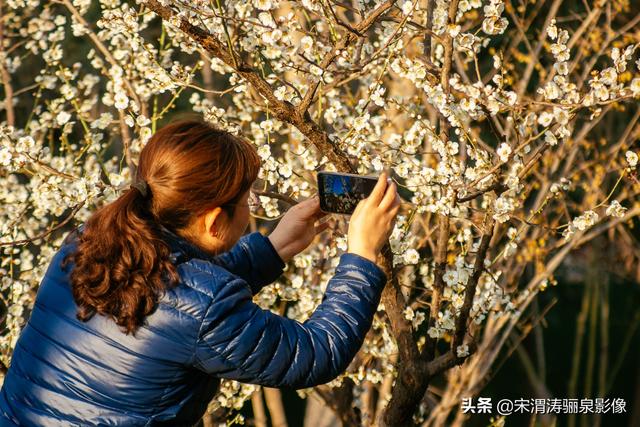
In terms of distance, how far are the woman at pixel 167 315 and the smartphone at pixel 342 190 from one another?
0.67ft

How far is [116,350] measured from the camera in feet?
5.75

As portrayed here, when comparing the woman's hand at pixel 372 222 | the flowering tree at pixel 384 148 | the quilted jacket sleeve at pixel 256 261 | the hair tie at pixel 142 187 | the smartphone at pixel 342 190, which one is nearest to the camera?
the hair tie at pixel 142 187

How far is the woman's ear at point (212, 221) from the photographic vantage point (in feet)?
6.16

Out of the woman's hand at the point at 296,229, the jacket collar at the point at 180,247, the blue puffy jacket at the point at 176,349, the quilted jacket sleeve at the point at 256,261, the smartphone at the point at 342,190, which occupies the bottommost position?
the blue puffy jacket at the point at 176,349

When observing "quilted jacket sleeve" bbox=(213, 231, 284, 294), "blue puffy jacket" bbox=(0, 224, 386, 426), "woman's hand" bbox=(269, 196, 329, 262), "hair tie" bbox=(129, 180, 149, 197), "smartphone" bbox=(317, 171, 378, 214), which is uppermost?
"smartphone" bbox=(317, 171, 378, 214)

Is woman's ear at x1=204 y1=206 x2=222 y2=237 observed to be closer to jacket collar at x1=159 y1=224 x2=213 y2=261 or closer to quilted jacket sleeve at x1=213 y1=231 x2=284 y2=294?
jacket collar at x1=159 y1=224 x2=213 y2=261

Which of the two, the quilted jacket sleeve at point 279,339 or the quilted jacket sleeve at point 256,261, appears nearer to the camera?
the quilted jacket sleeve at point 279,339

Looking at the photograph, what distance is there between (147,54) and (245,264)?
96cm

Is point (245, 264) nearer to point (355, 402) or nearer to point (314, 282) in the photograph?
point (314, 282)

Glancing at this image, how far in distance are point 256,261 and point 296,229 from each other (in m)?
0.15

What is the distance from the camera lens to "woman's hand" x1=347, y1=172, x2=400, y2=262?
195 centimetres

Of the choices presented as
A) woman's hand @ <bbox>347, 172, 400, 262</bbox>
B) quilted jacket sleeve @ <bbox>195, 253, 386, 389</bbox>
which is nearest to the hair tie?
quilted jacket sleeve @ <bbox>195, 253, 386, 389</bbox>

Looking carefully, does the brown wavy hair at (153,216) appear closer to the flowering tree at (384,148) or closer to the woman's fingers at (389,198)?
the woman's fingers at (389,198)

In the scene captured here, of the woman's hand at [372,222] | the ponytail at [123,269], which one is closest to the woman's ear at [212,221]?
the ponytail at [123,269]
